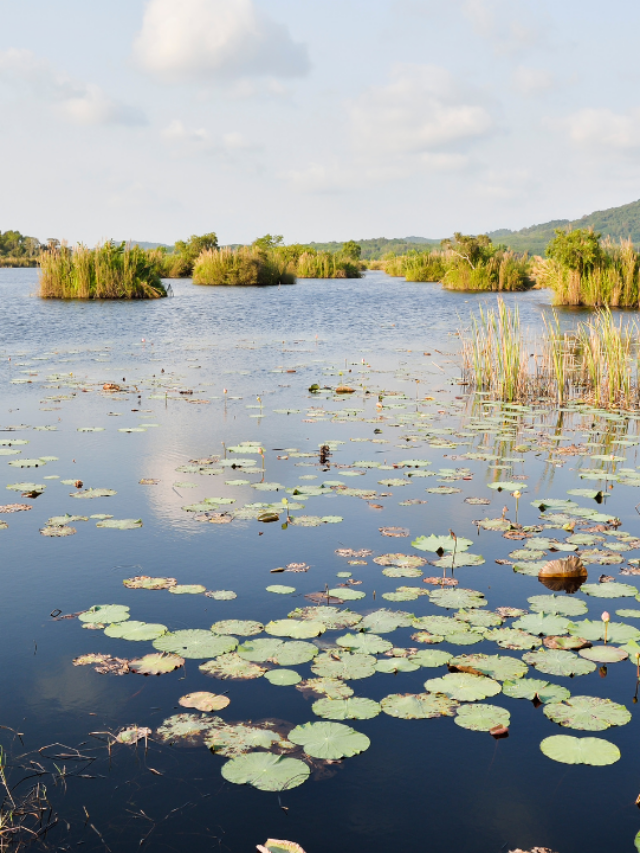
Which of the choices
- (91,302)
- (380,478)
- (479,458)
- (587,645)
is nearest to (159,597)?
(587,645)

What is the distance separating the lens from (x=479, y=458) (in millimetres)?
6953

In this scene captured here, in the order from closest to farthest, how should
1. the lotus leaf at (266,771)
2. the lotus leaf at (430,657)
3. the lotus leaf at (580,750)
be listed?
the lotus leaf at (266,771) < the lotus leaf at (580,750) < the lotus leaf at (430,657)

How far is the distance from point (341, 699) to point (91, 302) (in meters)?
23.0

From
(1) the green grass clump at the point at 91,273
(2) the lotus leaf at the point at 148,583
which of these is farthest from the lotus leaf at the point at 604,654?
(1) the green grass clump at the point at 91,273

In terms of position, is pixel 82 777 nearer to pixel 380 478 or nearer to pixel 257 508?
pixel 257 508

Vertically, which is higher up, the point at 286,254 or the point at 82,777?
the point at 286,254

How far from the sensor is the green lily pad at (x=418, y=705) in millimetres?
2930

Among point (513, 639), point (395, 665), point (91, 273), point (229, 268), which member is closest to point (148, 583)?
point (395, 665)

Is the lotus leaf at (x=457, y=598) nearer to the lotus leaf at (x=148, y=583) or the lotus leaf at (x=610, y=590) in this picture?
the lotus leaf at (x=610, y=590)

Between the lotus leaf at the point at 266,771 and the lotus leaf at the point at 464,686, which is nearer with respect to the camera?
the lotus leaf at the point at 266,771

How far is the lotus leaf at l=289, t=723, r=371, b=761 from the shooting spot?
106 inches

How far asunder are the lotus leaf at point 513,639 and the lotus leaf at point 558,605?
27 centimetres

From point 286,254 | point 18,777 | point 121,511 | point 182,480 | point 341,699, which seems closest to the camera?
point 18,777

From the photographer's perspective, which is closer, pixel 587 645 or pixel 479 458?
pixel 587 645
